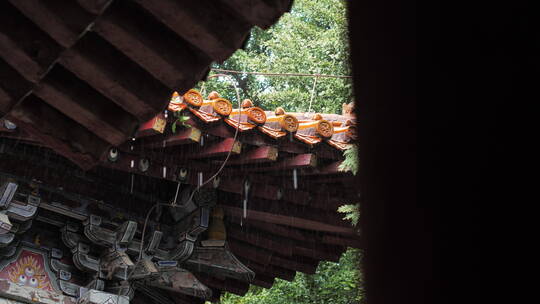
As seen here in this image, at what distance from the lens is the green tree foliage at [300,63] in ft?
45.6

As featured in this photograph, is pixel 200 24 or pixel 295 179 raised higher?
pixel 200 24

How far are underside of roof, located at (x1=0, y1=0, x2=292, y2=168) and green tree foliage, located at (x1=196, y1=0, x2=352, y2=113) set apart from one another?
9899 millimetres

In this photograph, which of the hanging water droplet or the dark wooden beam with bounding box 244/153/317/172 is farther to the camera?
the hanging water droplet

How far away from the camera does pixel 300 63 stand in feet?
47.6

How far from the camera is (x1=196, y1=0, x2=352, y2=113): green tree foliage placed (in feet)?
45.6

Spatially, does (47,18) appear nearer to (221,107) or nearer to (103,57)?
(103,57)

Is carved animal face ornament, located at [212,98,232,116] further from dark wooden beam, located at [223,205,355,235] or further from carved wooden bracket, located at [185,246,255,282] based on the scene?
carved wooden bracket, located at [185,246,255,282]

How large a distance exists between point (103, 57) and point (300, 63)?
11.7 metres

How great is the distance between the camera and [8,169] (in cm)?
577

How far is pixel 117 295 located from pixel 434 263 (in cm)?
581

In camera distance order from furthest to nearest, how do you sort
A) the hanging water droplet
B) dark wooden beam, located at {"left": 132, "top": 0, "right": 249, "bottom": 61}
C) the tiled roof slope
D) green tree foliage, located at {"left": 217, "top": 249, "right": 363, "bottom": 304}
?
1. green tree foliage, located at {"left": 217, "top": 249, "right": 363, "bottom": 304}
2. the hanging water droplet
3. the tiled roof slope
4. dark wooden beam, located at {"left": 132, "top": 0, "right": 249, "bottom": 61}

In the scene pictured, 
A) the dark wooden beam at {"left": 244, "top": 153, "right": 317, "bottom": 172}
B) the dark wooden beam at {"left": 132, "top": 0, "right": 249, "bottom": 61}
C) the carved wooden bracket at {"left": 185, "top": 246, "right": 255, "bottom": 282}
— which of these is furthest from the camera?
the carved wooden bracket at {"left": 185, "top": 246, "right": 255, "bottom": 282}

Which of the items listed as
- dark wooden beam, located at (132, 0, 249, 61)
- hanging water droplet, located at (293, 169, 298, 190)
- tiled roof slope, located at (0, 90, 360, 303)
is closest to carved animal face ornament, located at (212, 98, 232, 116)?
tiled roof slope, located at (0, 90, 360, 303)

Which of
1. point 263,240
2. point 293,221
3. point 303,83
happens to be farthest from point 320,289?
point 293,221
